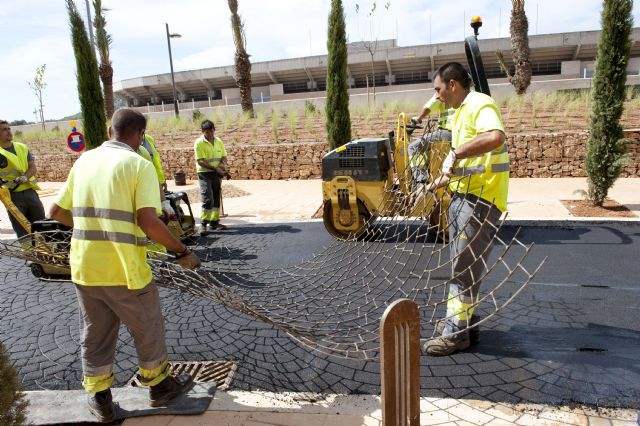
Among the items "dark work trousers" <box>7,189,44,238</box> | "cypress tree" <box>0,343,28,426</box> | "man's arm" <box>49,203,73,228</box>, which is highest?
"man's arm" <box>49,203,73,228</box>

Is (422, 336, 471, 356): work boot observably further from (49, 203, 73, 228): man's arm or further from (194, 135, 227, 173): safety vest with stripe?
(194, 135, 227, 173): safety vest with stripe

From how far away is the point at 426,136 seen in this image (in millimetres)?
4824

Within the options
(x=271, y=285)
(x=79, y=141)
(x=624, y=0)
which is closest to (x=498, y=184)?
(x=271, y=285)

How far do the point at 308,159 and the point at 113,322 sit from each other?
388 inches

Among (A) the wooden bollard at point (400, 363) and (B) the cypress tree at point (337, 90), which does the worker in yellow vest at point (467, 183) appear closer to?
(A) the wooden bollard at point (400, 363)

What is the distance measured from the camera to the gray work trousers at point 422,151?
189 inches

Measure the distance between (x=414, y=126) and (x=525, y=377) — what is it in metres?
3.25

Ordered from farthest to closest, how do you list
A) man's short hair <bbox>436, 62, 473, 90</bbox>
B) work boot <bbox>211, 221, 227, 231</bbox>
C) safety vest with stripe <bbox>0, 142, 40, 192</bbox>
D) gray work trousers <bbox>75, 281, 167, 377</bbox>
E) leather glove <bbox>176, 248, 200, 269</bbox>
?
1. work boot <bbox>211, 221, 227, 231</bbox>
2. safety vest with stripe <bbox>0, 142, 40, 192</bbox>
3. man's short hair <bbox>436, 62, 473, 90</bbox>
4. leather glove <bbox>176, 248, 200, 269</bbox>
5. gray work trousers <bbox>75, 281, 167, 377</bbox>

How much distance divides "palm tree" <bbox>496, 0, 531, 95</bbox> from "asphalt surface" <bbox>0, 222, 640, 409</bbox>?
11.8 metres

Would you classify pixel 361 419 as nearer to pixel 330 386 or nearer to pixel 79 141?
pixel 330 386

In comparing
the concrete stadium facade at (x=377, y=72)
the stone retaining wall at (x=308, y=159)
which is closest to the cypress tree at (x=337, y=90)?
the stone retaining wall at (x=308, y=159)

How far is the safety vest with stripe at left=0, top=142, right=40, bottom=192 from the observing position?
5.07 m

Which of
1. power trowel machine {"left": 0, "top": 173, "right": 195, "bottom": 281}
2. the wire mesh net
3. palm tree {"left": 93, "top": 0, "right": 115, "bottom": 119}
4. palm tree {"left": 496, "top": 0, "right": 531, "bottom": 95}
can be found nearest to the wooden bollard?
the wire mesh net

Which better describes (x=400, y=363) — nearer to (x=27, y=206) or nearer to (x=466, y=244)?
(x=466, y=244)
